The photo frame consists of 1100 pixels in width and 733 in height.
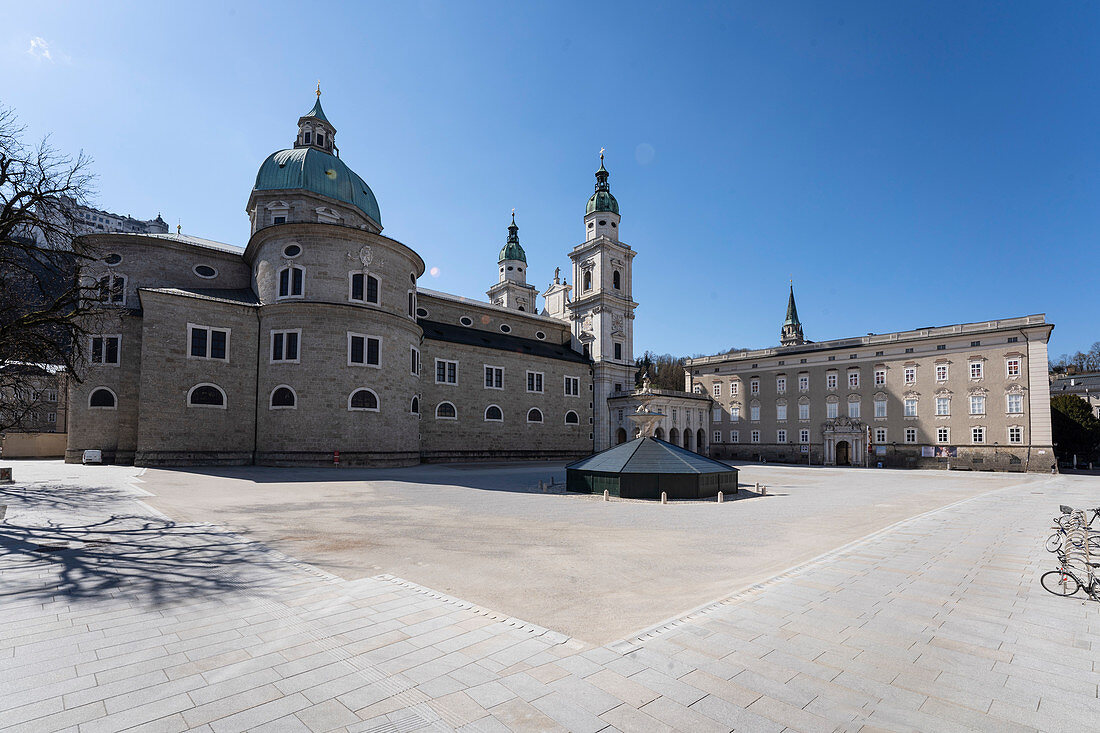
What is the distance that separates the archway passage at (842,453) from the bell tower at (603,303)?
873 inches

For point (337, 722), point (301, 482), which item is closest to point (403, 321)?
point (301, 482)

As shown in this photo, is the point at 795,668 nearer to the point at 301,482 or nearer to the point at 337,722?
the point at 337,722

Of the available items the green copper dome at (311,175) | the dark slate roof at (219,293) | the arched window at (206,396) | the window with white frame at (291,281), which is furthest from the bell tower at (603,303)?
the arched window at (206,396)

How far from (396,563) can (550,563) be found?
2611 mm

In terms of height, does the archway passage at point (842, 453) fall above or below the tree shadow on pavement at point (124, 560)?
below

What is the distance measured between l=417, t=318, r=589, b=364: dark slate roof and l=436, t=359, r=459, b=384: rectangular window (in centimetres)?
184

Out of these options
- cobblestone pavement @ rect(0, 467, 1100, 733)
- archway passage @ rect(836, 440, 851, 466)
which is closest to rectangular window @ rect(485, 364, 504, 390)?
archway passage @ rect(836, 440, 851, 466)

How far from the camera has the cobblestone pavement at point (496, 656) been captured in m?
3.94

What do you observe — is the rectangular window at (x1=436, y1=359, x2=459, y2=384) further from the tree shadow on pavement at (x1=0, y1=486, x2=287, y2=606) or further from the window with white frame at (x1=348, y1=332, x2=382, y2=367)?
the tree shadow on pavement at (x1=0, y1=486, x2=287, y2=606)

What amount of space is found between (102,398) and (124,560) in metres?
28.1

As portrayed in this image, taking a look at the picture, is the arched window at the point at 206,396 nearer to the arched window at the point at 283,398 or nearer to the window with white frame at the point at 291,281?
the arched window at the point at 283,398

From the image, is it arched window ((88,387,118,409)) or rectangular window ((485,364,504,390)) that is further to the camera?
rectangular window ((485,364,504,390))

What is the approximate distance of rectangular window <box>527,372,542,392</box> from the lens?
48938mm

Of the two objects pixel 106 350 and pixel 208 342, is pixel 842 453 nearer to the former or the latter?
pixel 208 342
